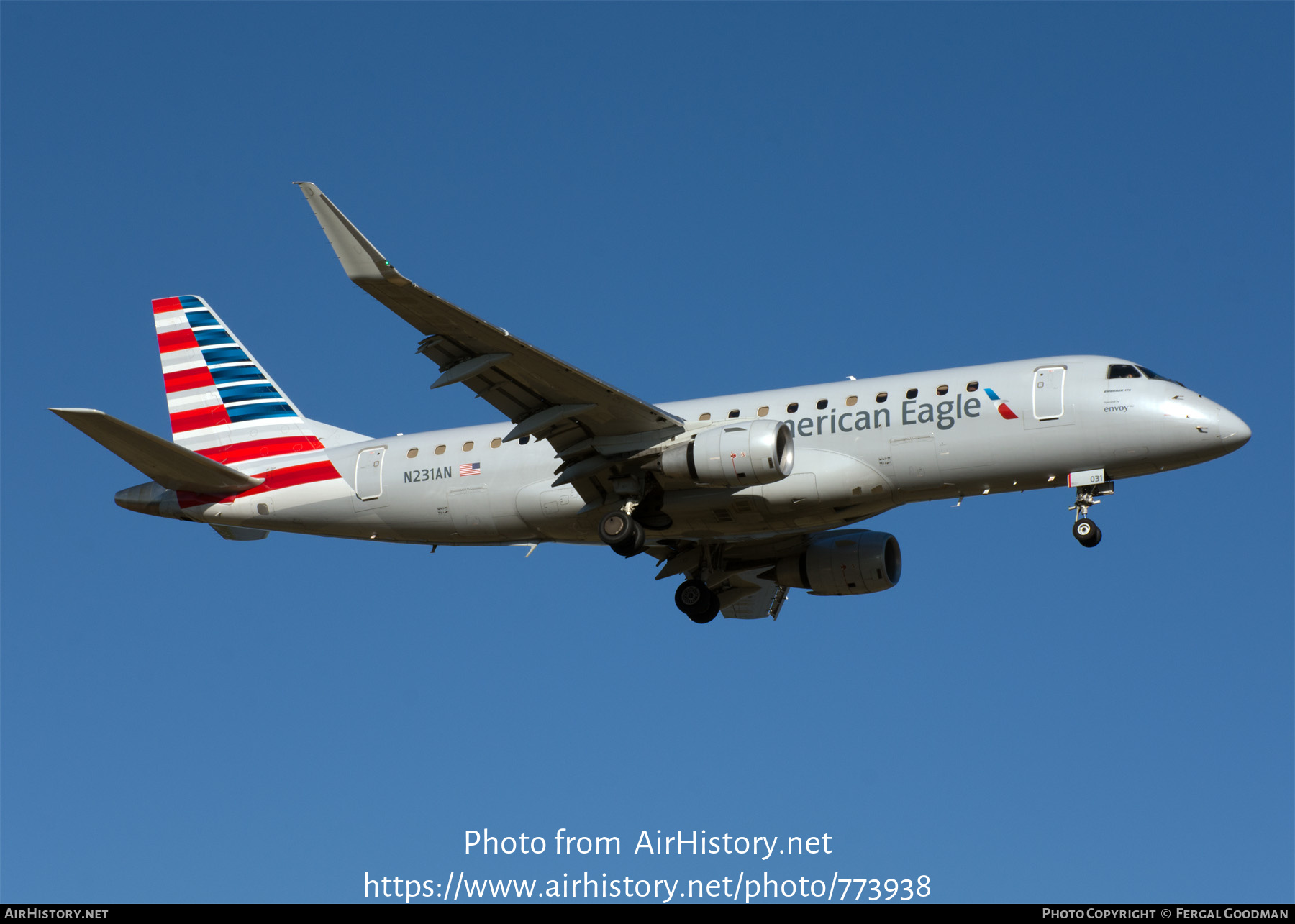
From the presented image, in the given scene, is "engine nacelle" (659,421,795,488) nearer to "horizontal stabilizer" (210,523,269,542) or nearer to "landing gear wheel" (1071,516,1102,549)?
"landing gear wheel" (1071,516,1102,549)

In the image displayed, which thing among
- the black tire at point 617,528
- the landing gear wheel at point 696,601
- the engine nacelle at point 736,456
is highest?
the engine nacelle at point 736,456

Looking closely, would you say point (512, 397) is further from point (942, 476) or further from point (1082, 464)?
point (1082, 464)

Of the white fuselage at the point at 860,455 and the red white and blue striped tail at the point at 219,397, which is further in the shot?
the red white and blue striped tail at the point at 219,397

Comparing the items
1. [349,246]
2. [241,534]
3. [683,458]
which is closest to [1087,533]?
[683,458]

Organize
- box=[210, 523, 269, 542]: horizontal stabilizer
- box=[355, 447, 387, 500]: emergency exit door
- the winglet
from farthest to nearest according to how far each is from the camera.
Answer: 1. box=[210, 523, 269, 542]: horizontal stabilizer
2. box=[355, 447, 387, 500]: emergency exit door
3. the winglet

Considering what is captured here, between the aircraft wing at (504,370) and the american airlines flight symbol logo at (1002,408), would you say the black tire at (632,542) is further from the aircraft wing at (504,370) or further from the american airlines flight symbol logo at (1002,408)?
the american airlines flight symbol logo at (1002,408)

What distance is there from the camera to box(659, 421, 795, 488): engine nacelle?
3152 centimetres

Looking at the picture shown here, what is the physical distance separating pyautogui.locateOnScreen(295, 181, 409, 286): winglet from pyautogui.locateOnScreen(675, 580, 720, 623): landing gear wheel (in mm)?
14260

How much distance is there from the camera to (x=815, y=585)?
38312mm

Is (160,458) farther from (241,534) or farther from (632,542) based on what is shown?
(632,542)

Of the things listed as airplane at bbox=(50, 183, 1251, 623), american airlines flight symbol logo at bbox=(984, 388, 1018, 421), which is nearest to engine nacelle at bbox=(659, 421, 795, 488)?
airplane at bbox=(50, 183, 1251, 623)

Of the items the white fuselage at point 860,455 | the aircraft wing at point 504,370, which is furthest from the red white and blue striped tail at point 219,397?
the aircraft wing at point 504,370

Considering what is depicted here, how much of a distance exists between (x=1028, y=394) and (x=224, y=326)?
22.4 metres

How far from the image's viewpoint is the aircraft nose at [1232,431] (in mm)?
30875
